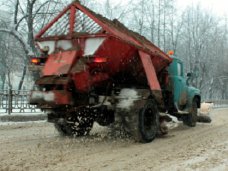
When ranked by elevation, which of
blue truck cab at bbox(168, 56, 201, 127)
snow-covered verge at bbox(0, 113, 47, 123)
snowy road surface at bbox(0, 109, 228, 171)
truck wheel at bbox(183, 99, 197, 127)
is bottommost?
snowy road surface at bbox(0, 109, 228, 171)

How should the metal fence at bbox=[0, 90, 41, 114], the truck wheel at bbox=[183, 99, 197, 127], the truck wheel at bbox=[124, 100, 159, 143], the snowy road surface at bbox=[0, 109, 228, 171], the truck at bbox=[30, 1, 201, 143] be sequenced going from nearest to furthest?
the snowy road surface at bbox=[0, 109, 228, 171] → the truck at bbox=[30, 1, 201, 143] → the truck wheel at bbox=[124, 100, 159, 143] → the truck wheel at bbox=[183, 99, 197, 127] → the metal fence at bbox=[0, 90, 41, 114]

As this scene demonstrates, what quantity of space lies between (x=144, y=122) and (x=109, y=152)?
1.63 m

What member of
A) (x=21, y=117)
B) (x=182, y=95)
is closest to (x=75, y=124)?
(x=182, y=95)

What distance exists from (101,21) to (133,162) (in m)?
3.07

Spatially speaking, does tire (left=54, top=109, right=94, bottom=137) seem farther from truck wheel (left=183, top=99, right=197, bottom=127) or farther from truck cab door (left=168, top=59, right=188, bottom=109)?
truck wheel (left=183, top=99, right=197, bottom=127)

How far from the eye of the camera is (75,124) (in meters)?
9.85

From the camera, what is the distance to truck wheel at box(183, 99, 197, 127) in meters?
12.7

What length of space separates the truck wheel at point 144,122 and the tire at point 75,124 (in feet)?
4.09

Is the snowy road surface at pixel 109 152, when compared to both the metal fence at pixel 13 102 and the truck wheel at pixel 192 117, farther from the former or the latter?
the metal fence at pixel 13 102

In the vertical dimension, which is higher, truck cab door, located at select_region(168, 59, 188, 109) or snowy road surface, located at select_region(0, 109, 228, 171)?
truck cab door, located at select_region(168, 59, 188, 109)

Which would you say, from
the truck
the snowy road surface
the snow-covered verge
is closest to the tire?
the truck

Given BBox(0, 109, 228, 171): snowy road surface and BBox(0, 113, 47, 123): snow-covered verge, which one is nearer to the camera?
BBox(0, 109, 228, 171): snowy road surface

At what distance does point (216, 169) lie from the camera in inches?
247

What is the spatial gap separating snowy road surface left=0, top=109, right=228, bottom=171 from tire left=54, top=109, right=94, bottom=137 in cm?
23
